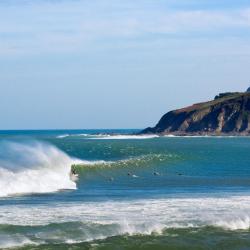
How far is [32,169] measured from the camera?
48469 millimetres

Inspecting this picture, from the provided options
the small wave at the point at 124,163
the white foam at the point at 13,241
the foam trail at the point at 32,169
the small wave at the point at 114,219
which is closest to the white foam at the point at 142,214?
the small wave at the point at 114,219

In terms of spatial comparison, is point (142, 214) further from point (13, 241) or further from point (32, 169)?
point (32, 169)

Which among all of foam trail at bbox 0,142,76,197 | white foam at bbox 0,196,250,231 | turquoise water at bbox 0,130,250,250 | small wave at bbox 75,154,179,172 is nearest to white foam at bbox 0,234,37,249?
turquoise water at bbox 0,130,250,250

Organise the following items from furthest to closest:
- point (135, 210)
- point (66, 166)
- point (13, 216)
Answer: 1. point (66, 166)
2. point (135, 210)
3. point (13, 216)

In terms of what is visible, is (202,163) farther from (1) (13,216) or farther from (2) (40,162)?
(1) (13,216)

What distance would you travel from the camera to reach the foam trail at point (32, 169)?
41.0 m

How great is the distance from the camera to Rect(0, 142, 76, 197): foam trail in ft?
135

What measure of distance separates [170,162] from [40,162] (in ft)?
72.6

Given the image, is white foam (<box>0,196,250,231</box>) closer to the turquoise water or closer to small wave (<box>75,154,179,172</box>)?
the turquoise water

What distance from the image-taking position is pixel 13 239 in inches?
971

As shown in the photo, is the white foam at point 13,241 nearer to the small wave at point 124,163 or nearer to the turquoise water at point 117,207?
the turquoise water at point 117,207

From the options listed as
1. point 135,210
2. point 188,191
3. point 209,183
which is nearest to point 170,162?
point 209,183

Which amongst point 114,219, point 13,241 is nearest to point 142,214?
point 114,219

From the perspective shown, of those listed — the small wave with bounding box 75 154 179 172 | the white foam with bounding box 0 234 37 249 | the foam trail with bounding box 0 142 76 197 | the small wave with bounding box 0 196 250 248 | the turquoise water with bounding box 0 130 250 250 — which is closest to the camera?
the white foam with bounding box 0 234 37 249
